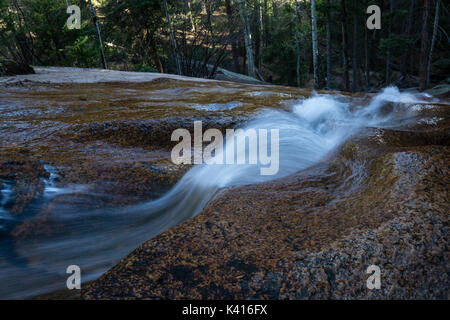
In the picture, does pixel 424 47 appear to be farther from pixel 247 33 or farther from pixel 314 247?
pixel 314 247

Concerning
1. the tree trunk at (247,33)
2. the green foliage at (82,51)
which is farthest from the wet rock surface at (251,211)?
the tree trunk at (247,33)

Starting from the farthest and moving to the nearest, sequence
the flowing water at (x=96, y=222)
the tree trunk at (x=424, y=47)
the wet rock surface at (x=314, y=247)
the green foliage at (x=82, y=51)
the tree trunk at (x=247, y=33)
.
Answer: the tree trunk at (x=247, y=33) < the green foliage at (x=82, y=51) < the tree trunk at (x=424, y=47) < the flowing water at (x=96, y=222) < the wet rock surface at (x=314, y=247)

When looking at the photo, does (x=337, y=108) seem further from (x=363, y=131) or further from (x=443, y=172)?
(x=443, y=172)

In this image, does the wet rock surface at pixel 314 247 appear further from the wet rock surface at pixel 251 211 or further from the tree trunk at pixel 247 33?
the tree trunk at pixel 247 33

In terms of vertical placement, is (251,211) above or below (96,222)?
above

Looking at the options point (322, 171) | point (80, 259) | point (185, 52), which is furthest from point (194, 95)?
point (185, 52)

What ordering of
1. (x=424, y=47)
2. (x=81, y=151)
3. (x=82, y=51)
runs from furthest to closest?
(x=82, y=51), (x=424, y=47), (x=81, y=151)

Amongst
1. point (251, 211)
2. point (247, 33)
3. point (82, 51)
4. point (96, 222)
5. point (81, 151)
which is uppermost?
point (247, 33)

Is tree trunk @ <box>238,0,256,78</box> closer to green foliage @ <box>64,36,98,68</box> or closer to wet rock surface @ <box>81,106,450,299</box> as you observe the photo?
green foliage @ <box>64,36,98,68</box>

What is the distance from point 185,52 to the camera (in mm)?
17609

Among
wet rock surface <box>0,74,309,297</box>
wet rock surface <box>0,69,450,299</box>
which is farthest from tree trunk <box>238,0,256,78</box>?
wet rock surface <box>0,69,450,299</box>

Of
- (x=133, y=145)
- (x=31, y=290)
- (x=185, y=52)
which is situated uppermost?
(x=185, y=52)

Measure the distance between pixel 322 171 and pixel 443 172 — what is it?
105 cm

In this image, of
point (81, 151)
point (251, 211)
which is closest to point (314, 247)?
point (251, 211)
